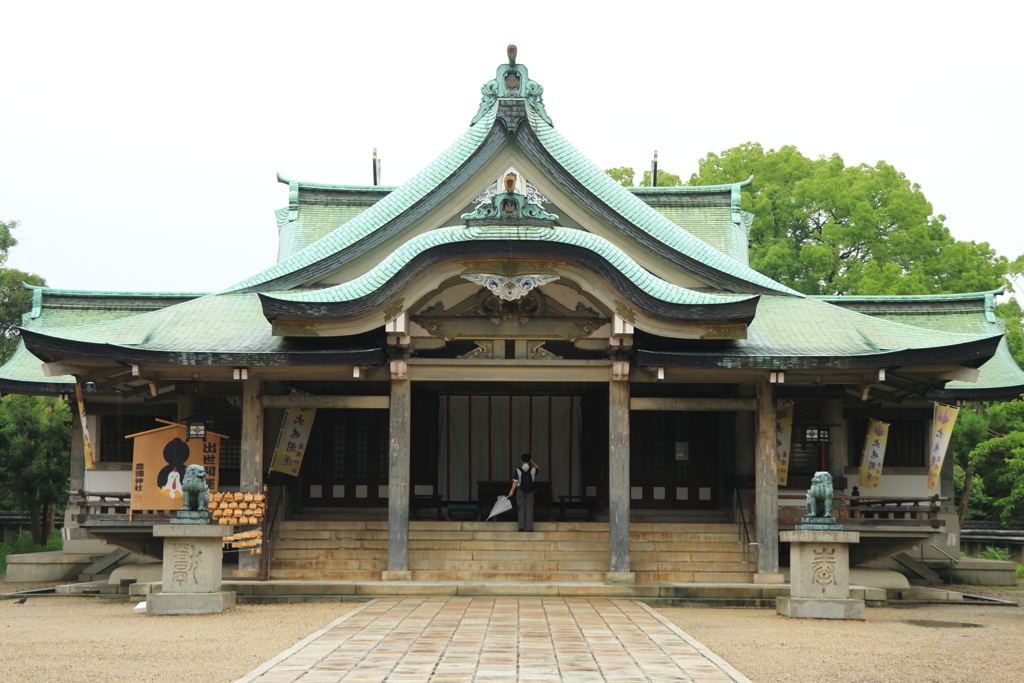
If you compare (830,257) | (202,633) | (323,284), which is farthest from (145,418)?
(830,257)

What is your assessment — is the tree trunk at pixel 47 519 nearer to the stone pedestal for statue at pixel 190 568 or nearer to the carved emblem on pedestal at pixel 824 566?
the stone pedestal for statue at pixel 190 568

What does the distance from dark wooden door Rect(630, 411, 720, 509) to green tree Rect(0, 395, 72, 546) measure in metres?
13.8

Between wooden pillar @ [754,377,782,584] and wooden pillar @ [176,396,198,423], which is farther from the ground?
wooden pillar @ [176,396,198,423]

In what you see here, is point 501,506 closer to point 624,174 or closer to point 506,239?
point 506,239

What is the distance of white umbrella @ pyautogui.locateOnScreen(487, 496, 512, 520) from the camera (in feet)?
62.9

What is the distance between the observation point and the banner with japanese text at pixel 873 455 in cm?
1912

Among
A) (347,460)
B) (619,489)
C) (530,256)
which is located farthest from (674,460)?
(530,256)

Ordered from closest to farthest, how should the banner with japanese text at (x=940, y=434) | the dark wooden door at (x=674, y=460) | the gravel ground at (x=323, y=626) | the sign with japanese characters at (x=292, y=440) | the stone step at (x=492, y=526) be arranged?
the gravel ground at (x=323, y=626) < the stone step at (x=492, y=526) < the sign with japanese characters at (x=292, y=440) < the banner with japanese text at (x=940, y=434) < the dark wooden door at (x=674, y=460)

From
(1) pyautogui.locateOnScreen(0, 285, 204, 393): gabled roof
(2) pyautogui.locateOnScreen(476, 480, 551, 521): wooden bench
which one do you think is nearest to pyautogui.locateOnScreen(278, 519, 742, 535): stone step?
(2) pyautogui.locateOnScreen(476, 480, 551, 521): wooden bench

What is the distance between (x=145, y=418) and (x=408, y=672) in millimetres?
13870

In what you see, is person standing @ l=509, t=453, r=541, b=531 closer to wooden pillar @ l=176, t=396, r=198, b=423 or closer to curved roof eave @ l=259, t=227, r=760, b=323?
curved roof eave @ l=259, t=227, r=760, b=323

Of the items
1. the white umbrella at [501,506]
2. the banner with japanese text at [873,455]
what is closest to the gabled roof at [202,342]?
the white umbrella at [501,506]

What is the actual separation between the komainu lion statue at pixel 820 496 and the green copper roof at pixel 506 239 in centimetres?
317

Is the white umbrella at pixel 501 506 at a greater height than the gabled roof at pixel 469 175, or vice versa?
the gabled roof at pixel 469 175
